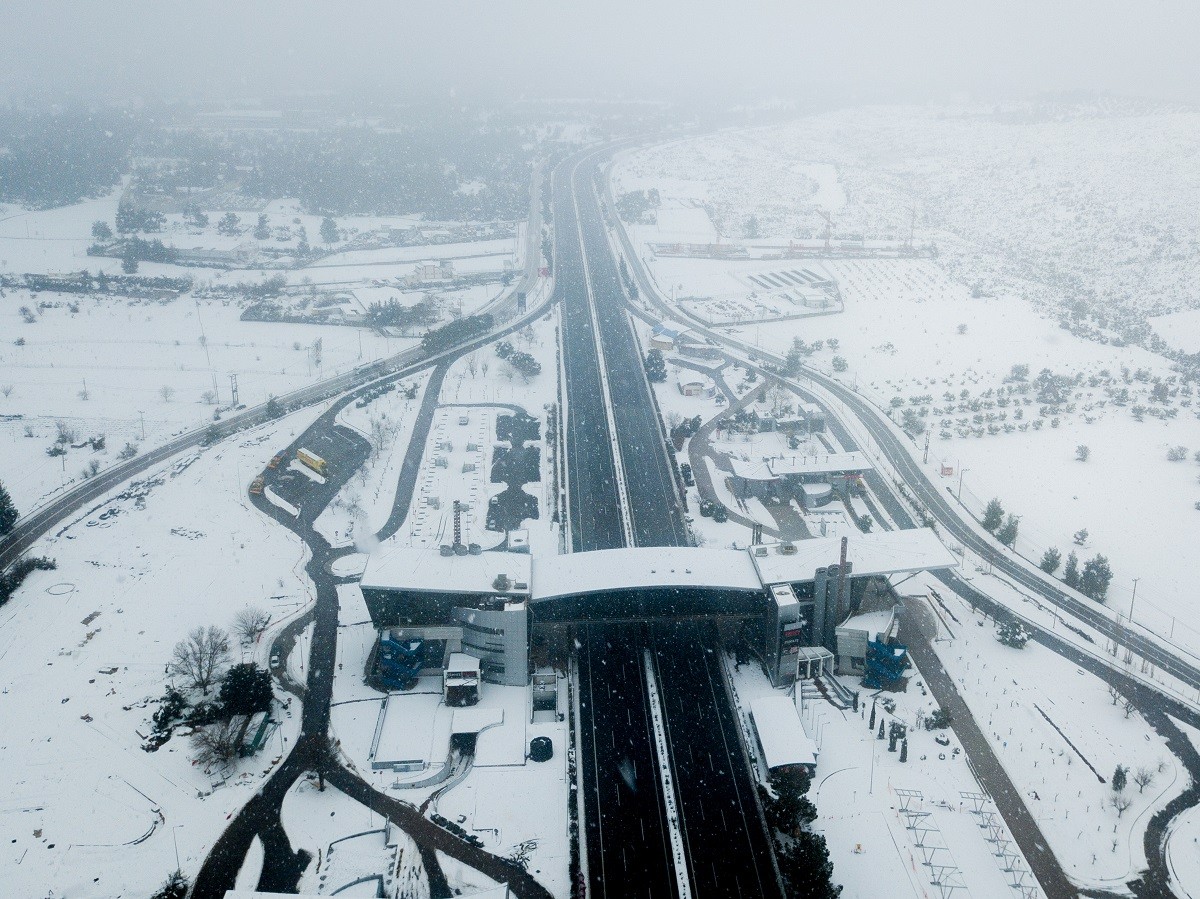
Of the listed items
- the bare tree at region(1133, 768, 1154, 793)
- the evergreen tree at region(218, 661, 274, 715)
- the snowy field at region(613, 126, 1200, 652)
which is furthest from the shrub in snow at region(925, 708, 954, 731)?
the evergreen tree at region(218, 661, 274, 715)

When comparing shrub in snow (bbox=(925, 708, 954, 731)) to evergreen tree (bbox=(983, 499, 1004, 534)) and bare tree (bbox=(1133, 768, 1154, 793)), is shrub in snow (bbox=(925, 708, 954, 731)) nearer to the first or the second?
bare tree (bbox=(1133, 768, 1154, 793))

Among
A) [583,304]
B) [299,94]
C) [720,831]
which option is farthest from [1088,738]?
[299,94]

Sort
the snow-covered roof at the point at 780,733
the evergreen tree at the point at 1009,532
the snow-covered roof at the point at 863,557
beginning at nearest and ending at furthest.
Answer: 1. the snow-covered roof at the point at 780,733
2. the snow-covered roof at the point at 863,557
3. the evergreen tree at the point at 1009,532

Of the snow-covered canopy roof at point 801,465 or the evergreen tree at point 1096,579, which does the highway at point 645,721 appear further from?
the evergreen tree at point 1096,579

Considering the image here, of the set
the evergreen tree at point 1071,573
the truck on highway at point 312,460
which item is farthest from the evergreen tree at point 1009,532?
the truck on highway at point 312,460

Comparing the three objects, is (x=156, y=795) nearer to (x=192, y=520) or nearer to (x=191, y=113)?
(x=192, y=520)

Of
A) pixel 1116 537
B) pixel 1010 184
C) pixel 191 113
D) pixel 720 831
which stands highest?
pixel 191 113
